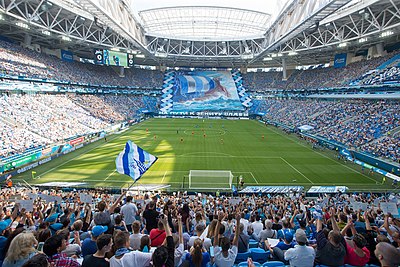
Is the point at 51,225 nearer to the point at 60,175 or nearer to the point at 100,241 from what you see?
the point at 100,241

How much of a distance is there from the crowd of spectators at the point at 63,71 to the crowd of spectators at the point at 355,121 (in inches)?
2000

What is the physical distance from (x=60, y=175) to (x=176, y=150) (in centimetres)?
1592

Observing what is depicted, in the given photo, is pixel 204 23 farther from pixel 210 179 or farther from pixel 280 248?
pixel 280 248

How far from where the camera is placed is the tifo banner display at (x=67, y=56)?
6983cm

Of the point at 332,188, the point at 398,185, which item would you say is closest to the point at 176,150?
the point at 332,188

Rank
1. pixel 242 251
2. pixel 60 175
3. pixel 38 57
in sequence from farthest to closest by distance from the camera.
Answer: pixel 38 57 < pixel 60 175 < pixel 242 251

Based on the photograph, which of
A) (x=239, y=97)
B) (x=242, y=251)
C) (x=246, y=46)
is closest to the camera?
(x=242, y=251)

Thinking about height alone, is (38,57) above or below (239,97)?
above

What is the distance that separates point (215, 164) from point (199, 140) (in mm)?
14479

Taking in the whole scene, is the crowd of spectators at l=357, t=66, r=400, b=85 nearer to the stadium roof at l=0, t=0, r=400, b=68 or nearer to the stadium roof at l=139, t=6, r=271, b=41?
the stadium roof at l=0, t=0, r=400, b=68

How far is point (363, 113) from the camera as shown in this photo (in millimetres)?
47438

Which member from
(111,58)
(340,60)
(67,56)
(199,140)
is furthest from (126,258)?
(67,56)

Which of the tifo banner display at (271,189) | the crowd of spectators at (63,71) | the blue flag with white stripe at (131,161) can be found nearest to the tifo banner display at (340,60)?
the tifo banner display at (271,189)

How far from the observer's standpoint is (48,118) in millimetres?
43844
